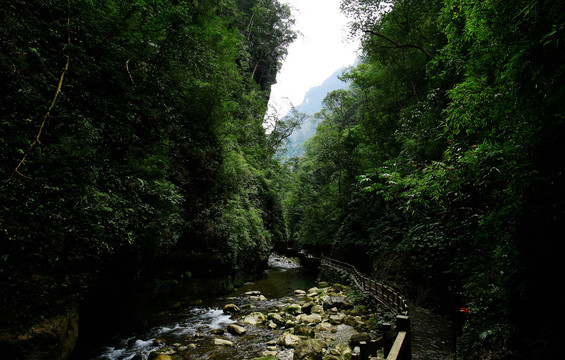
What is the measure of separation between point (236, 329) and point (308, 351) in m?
3.14

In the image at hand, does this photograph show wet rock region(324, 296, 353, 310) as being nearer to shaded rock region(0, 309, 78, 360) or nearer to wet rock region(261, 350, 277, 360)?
wet rock region(261, 350, 277, 360)

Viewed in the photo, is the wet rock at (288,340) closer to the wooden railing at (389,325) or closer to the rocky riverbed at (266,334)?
the rocky riverbed at (266,334)

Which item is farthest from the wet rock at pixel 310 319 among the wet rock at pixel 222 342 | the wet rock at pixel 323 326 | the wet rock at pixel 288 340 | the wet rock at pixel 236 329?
the wet rock at pixel 222 342

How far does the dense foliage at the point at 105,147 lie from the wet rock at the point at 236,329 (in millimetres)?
2797

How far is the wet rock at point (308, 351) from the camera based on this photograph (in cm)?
616

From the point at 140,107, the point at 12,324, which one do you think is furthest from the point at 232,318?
the point at 140,107

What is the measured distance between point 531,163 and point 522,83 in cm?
101

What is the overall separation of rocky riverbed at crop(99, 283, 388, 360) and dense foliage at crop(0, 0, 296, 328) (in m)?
2.09

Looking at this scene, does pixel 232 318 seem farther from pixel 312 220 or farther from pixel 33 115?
pixel 312 220

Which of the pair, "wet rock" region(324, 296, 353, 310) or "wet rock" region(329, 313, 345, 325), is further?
"wet rock" region(324, 296, 353, 310)

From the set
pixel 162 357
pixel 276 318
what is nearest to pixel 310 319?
pixel 276 318

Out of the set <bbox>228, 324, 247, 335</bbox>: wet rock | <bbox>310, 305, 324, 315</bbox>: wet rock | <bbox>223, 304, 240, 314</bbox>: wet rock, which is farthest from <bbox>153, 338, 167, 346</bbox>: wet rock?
<bbox>310, 305, 324, 315</bbox>: wet rock

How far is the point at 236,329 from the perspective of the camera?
26.9ft

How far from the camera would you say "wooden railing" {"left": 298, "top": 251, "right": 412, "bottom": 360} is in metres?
2.88
